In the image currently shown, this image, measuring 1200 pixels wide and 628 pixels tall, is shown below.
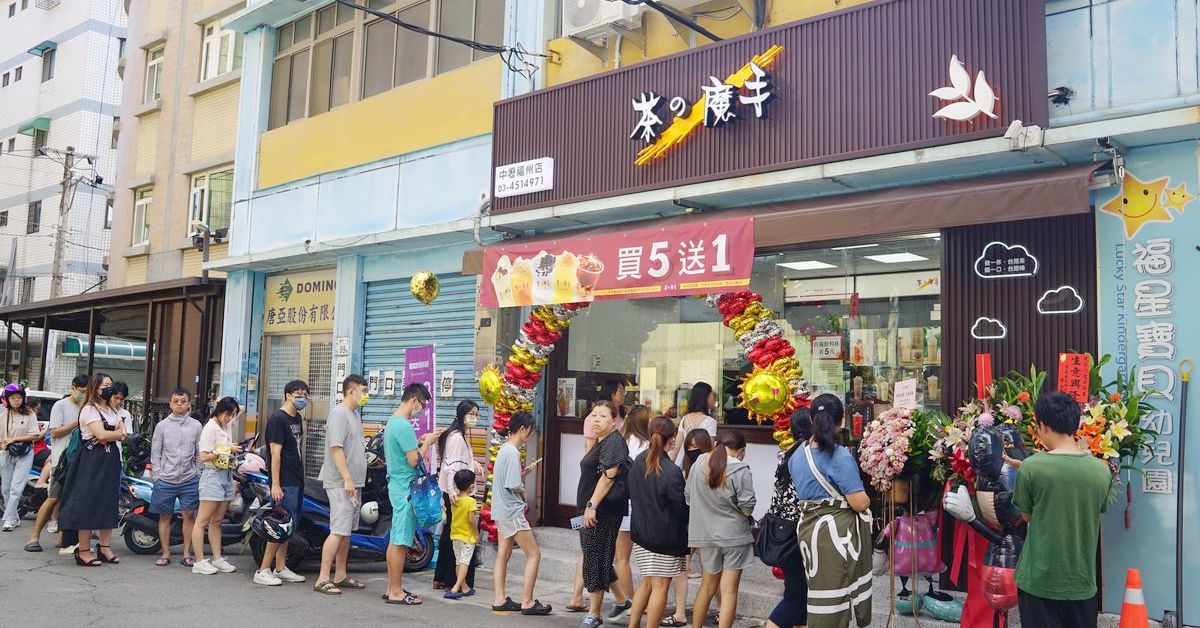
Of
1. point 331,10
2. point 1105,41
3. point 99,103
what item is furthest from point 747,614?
point 99,103

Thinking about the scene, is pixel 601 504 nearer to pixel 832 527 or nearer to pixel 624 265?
pixel 832 527

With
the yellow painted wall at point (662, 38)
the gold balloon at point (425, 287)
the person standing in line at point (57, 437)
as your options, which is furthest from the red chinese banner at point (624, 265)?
the person standing in line at point (57, 437)

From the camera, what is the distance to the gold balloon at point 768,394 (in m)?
8.67

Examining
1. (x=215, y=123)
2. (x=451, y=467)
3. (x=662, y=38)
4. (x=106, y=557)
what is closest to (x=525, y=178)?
(x=662, y=38)

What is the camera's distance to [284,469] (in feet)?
30.7

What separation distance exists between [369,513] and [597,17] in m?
5.90

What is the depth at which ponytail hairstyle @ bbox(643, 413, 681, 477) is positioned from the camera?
739 cm

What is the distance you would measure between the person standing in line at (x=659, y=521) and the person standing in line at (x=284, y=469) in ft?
11.9

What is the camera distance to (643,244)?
10195 millimetres

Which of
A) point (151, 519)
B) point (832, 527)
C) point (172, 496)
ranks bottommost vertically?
point (151, 519)

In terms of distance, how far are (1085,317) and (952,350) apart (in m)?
1.06

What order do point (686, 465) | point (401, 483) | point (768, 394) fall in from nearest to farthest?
1. point (686, 465)
2. point (768, 394)
3. point (401, 483)

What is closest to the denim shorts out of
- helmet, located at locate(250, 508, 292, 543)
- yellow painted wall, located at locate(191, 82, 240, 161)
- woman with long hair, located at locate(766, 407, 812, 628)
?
helmet, located at locate(250, 508, 292, 543)

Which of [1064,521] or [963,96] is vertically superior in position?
[963,96]
